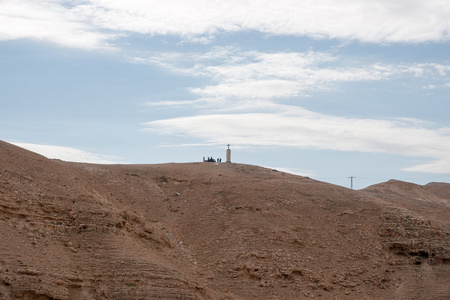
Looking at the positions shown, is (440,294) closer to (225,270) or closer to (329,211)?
(329,211)

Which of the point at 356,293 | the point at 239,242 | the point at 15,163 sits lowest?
the point at 356,293

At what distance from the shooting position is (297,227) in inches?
1060

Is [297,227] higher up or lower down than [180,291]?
higher up

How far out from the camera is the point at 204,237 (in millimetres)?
26172

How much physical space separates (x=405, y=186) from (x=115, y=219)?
106 ft

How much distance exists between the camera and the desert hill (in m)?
19.9

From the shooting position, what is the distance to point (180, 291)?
20203mm

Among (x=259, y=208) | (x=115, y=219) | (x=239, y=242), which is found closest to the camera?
(x=115, y=219)

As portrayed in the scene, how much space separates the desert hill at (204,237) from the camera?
19.9 meters

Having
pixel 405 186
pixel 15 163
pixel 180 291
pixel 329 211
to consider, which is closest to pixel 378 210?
pixel 329 211

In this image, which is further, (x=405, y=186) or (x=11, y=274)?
(x=405, y=186)

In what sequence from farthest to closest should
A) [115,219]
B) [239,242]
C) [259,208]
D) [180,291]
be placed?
[259,208]
[239,242]
[115,219]
[180,291]

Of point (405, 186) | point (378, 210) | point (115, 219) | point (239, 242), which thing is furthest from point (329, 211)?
point (405, 186)

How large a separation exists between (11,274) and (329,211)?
15.8 metres
